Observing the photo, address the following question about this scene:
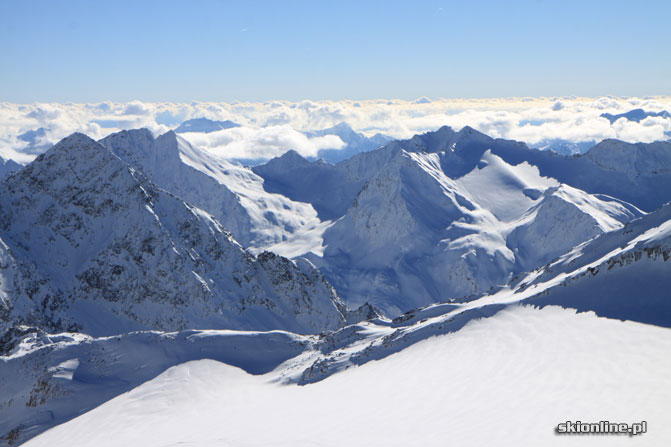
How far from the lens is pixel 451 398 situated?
1022 inches

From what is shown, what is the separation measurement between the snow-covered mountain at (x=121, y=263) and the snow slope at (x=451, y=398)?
59479 millimetres

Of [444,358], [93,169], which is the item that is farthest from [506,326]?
[93,169]

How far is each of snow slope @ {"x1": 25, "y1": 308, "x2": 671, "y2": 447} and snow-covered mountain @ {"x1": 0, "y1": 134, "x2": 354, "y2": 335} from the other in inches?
2342

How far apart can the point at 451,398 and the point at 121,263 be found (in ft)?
309

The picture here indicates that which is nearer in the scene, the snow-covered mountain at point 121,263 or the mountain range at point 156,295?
the mountain range at point 156,295

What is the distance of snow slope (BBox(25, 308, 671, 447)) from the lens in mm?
20250

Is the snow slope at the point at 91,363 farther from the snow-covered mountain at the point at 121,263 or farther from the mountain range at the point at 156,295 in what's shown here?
the snow-covered mountain at the point at 121,263

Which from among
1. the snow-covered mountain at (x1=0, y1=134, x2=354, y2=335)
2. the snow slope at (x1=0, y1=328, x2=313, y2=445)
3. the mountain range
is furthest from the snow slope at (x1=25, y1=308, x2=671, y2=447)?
the snow-covered mountain at (x1=0, y1=134, x2=354, y2=335)

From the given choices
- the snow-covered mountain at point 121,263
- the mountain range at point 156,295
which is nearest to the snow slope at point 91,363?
the mountain range at point 156,295

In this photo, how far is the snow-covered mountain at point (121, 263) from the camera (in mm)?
99562

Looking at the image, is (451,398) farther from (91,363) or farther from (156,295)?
(156,295)

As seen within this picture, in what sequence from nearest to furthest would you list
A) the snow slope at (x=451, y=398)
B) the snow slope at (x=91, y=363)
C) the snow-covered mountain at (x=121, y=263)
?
the snow slope at (x=451, y=398) → the snow slope at (x=91, y=363) → the snow-covered mountain at (x=121, y=263)

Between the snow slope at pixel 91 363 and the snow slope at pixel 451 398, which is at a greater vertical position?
the snow slope at pixel 451 398

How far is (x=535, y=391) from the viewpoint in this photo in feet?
77.7
